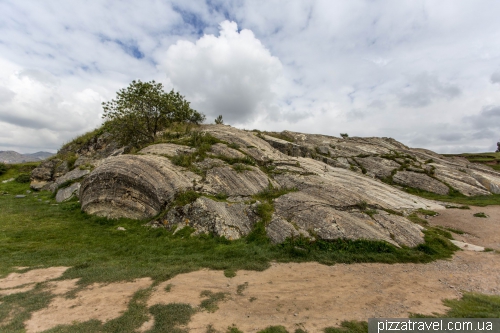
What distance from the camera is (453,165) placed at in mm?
44906

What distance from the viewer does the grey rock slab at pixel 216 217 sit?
1592 centimetres

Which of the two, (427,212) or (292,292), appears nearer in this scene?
(292,292)

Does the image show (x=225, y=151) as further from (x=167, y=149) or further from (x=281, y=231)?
(x=281, y=231)

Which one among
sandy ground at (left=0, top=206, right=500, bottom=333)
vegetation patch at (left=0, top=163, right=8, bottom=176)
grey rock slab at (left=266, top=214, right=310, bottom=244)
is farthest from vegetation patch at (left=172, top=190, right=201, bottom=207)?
vegetation patch at (left=0, top=163, right=8, bottom=176)

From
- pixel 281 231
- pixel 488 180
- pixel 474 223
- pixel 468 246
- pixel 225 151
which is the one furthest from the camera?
pixel 488 180

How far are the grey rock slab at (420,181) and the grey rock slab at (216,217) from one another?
3250 cm

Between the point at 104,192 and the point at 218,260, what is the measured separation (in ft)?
42.5

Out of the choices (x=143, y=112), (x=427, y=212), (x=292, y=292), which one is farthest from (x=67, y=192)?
(x=427, y=212)

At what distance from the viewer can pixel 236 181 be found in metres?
20.9

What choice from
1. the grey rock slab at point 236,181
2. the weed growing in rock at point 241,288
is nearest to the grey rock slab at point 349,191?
the grey rock slab at point 236,181

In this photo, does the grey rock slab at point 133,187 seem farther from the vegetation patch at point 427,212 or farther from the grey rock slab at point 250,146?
the vegetation patch at point 427,212

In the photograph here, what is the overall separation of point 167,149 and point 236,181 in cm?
884

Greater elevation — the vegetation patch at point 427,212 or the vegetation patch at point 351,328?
the vegetation patch at point 427,212

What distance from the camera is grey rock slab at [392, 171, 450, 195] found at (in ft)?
116
